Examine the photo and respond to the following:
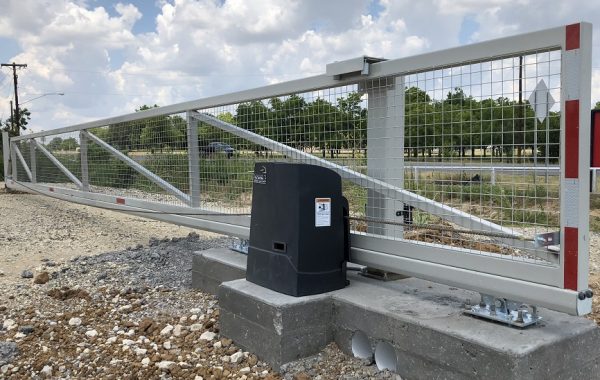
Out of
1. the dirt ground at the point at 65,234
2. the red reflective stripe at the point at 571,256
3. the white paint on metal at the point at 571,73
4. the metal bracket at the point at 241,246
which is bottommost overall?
the dirt ground at the point at 65,234

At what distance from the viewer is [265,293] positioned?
4.05m

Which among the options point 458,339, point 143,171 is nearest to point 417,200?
point 458,339

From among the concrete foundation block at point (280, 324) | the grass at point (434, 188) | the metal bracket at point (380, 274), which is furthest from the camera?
the metal bracket at point (380, 274)

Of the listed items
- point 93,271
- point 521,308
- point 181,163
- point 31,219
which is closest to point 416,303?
point 521,308

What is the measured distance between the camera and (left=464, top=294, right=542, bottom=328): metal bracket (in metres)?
3.18

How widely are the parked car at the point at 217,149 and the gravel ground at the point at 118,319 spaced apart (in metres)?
1.40

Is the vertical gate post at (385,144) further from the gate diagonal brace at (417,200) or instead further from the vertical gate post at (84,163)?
the vertical gate post at (84,163)

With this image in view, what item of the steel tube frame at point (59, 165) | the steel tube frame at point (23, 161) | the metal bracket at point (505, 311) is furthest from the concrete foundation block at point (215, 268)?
the steel tube frame at point (23, 161)

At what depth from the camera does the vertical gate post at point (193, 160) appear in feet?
20.6

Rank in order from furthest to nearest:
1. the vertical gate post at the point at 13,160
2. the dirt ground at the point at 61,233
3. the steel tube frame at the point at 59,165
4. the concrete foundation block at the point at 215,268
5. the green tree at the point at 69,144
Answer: the vertical gate post at the point at 13,160 → the steel tube frame at the point at 59,165 → the green tree at the point at 69,144 → the dirt ground at the point at 61,233 → the concrete foundation block at the point at 215,268

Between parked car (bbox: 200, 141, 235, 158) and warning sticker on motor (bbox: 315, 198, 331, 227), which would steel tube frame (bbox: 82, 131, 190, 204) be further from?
warning sticker on motor (bbox: 315, 198, 331, 227)

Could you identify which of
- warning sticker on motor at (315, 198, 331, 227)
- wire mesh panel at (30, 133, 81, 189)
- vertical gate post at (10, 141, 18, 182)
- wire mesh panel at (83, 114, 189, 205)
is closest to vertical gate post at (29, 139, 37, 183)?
wire mesh panel at (30, 133, 81, 189)

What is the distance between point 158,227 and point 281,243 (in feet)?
21.5

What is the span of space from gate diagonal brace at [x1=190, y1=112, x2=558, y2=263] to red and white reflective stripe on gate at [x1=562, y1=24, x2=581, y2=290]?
113 mm
